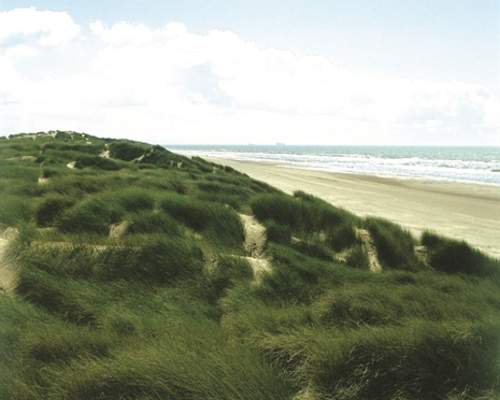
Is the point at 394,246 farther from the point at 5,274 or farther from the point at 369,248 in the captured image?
the point at 5,274

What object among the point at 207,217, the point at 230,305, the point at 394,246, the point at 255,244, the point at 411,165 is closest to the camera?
the point at 230,305

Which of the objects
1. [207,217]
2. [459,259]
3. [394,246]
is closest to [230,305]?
[207,217]

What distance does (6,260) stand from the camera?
5609 mm

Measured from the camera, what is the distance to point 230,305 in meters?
4.96

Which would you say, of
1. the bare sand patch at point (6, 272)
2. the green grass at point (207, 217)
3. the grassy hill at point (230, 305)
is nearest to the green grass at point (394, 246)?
the grassy hill at point (230, 305)

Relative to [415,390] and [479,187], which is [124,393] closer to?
[415,390]

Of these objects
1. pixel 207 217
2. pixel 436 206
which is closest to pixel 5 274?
pixel 207 217

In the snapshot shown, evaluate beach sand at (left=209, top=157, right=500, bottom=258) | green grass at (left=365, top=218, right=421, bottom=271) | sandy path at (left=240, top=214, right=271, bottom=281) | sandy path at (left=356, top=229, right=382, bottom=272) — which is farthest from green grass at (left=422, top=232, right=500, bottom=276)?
sandy path at (left=240, top=214, right=271, bottom=281)

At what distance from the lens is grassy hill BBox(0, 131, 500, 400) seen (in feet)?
10.5

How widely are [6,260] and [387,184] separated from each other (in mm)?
27827

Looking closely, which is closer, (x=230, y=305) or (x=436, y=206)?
(x=230, y=305)

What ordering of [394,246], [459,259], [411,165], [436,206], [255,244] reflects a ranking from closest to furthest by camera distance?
[255,244], [459,259], [394,246], [436,206], [411,165]

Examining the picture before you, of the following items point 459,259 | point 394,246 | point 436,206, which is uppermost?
point 394,246

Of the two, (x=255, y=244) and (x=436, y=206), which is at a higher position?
(x=255, y=244)
